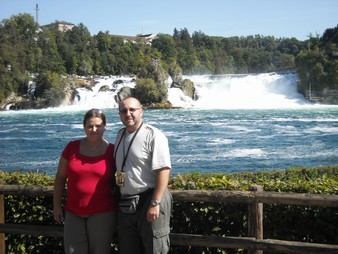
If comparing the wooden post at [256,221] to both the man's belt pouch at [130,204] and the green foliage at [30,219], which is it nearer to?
the man's belt pouch at [130,204]

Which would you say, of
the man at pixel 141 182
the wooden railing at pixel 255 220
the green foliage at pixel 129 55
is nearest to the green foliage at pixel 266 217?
the wooden railing at pixel 255 220

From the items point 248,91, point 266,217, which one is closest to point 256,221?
point 266,217

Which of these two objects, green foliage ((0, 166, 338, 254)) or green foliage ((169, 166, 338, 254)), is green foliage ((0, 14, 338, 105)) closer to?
green foliage ((0, 166, 338, 254))

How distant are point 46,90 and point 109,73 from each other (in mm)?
39113

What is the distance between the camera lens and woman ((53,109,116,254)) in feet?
14.5

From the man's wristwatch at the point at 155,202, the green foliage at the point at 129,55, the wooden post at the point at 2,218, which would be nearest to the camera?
the man's wristwatch at the point at 155,202

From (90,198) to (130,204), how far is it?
41 cm

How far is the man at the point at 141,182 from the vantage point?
14.0 ft

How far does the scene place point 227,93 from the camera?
261 feet

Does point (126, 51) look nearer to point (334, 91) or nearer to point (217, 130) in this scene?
point (334, 91)

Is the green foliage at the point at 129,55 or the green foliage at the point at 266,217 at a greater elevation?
the green foliage at the point at 129,55

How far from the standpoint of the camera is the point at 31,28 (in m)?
124

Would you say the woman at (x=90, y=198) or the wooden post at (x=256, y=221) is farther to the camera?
the wooden post at (x=256, y=221)

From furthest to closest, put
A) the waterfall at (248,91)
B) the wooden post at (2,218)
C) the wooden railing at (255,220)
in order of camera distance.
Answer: the waterfall at (248,91), the wooden post at (2,218), the wooden railing at (255,220)
